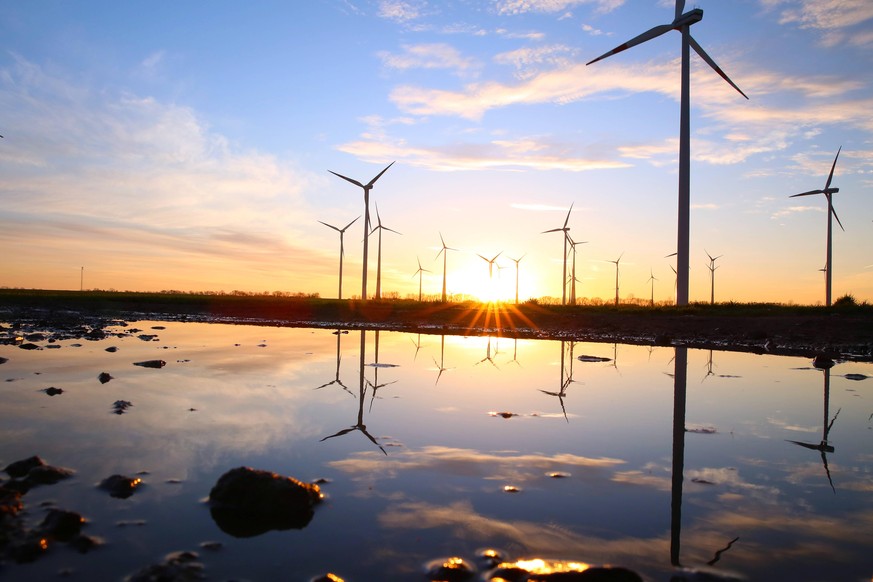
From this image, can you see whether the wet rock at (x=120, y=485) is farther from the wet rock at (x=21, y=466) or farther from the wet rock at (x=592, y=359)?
the wet rock at (x=592, y=359)

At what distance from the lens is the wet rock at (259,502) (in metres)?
5.89

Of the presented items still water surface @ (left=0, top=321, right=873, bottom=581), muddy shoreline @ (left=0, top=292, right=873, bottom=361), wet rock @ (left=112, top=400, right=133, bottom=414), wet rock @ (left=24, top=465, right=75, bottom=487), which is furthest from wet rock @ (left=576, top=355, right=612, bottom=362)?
wet rock @ (left=24, top=465, right=75, bottom=487)

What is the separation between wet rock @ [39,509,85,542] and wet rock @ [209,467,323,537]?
1219 millimetres

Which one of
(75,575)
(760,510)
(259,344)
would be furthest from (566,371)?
(75,575)

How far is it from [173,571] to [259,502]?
1385mm

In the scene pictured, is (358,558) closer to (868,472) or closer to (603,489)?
(603,489)

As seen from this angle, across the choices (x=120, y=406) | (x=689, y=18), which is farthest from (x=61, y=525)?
(x=689, y=18)

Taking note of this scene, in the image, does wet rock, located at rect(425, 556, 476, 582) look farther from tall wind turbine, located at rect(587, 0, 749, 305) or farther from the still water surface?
tall wind turbine, located at rect(587, 0, 749, 305)

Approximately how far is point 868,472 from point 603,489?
4211 mm

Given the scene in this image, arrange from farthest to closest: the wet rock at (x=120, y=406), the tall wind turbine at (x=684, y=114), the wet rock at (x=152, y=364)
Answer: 1. the tall wind turbine at (x=684, y=114)
2. the wet rock at (x=152, y=364)
3. the wet rock at (x=120, y=406)

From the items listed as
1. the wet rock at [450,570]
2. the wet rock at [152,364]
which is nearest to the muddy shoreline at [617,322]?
the wet rock at [152,364]

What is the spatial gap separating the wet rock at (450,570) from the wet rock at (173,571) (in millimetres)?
1871

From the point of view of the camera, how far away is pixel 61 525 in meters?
5.48

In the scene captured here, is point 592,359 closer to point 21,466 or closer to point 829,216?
point 21,466
